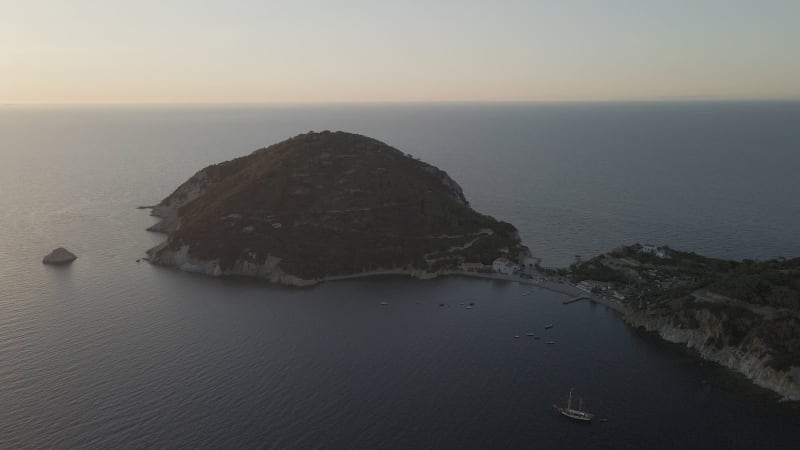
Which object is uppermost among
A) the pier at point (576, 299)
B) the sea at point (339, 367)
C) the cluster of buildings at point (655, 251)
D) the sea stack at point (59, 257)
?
the cluster of buildings at point (655, 251)

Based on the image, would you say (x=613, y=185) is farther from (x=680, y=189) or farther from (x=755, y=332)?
(x=755, y=332)

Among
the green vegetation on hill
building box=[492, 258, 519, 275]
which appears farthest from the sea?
building box=[492, 258, 519, 275]

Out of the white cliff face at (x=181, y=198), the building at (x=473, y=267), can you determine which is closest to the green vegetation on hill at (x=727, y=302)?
the building at (x=473, y=267)

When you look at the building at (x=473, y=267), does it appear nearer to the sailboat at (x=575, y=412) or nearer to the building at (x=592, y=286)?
the building at (x=592, y=286)

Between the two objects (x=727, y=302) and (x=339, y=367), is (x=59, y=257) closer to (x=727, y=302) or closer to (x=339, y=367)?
(x=339, y=367)

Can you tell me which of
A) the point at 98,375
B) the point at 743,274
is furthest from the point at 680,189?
the point at 98,375

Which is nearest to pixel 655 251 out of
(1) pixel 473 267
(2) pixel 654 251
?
(2) pixel 654 251
